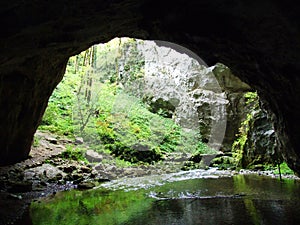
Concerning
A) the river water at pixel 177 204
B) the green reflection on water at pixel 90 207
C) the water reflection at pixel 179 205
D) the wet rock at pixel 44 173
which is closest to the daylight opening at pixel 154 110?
the wet rock at pixel 44 173

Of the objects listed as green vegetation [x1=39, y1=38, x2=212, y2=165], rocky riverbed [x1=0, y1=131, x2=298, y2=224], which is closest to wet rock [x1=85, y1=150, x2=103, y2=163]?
rocky riverbed [x1=0, y1=131, x2=298, y2=224]

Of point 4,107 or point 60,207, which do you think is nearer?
point 60,207

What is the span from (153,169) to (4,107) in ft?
23.7

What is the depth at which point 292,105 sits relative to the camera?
5.24 metres

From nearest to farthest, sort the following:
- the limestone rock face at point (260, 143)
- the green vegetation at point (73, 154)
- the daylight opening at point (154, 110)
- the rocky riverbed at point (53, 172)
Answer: the rocky riverbed at point (53, 172) < the limestone rock face at point (260, 143) < the green vegetation at point (73, 154) < the daylight opening at point (154, 110)

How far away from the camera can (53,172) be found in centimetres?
988

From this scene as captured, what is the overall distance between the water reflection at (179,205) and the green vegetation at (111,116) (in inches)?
233

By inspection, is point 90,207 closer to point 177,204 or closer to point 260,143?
point 177,204

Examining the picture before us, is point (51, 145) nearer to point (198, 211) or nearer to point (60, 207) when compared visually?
point (60, 207)

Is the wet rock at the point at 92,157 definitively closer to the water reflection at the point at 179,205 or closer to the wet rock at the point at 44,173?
the wet rock at the point at 44,173

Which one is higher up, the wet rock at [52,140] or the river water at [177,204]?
the wet rock at [52,140]

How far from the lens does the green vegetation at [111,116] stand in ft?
50.3

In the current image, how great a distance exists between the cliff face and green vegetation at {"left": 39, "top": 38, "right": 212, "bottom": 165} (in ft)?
27.9

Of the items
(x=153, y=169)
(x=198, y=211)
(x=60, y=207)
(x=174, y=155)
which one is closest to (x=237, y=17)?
(x=198, y=211)
